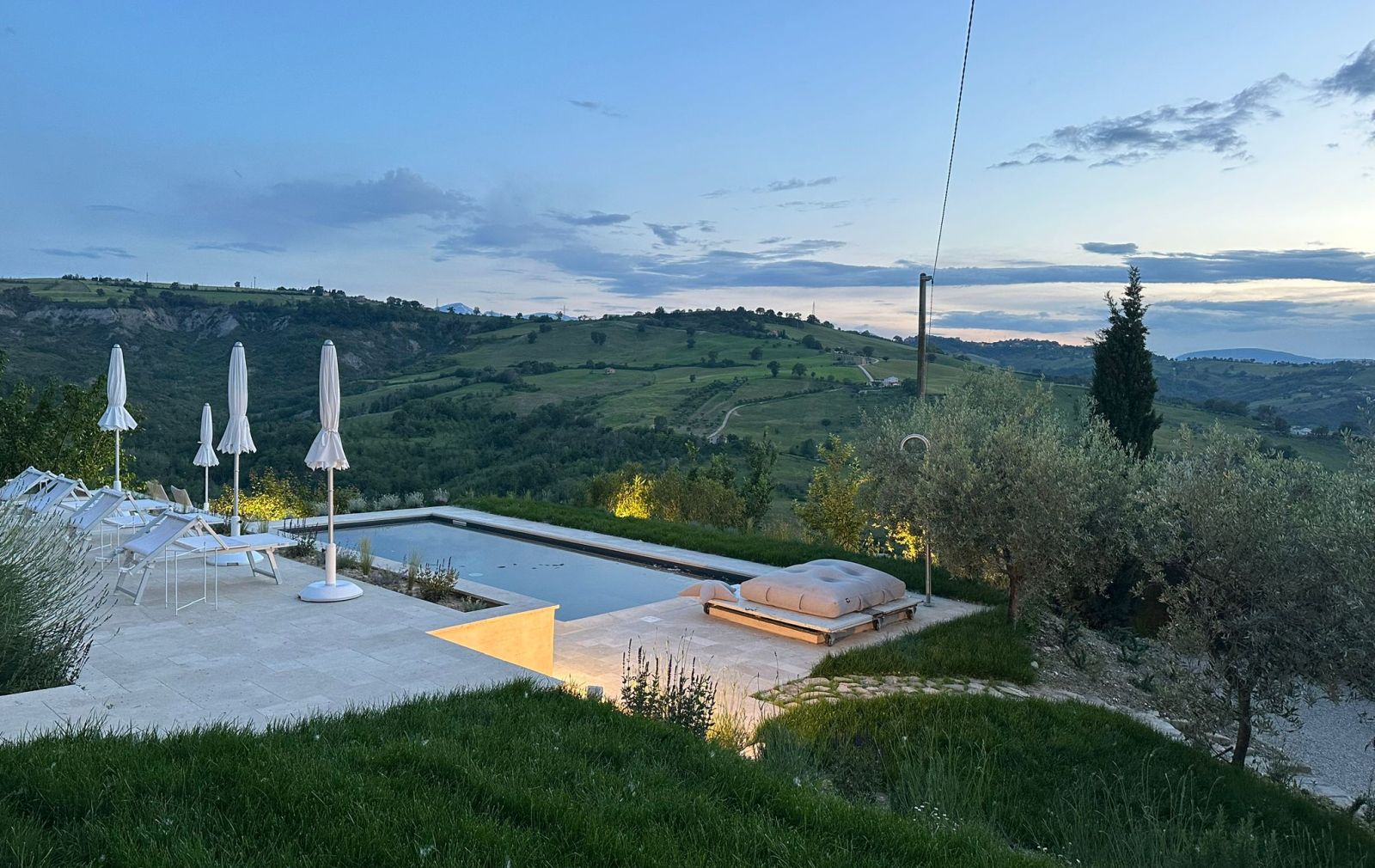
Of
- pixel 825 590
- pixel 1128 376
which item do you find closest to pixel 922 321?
pixel 1128 376

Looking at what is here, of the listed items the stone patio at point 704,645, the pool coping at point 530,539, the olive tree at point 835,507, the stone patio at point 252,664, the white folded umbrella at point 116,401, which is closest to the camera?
the stone patio at point 252,664

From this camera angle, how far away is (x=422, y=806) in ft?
9.26

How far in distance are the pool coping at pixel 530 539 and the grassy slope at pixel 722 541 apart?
165mm

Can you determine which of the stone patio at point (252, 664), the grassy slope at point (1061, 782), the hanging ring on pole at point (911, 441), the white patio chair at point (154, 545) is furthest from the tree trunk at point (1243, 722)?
the white patio chair at point (154, 545)

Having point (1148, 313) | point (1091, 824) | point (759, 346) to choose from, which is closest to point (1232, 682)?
point (1091, 824)

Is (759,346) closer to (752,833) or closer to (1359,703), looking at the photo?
(1359,703)

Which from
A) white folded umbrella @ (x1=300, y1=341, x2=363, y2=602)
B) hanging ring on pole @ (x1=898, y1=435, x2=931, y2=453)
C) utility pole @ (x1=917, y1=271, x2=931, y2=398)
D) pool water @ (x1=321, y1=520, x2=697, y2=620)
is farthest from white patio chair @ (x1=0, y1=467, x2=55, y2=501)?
utility pole @ (x1=917, y1=271, x2=931, y2=398)

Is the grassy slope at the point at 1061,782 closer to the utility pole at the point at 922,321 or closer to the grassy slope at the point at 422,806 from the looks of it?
the grassy slope at the point at 422,806

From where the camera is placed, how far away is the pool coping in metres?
7.68

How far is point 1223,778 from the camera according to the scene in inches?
191

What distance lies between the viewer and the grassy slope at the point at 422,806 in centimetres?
250

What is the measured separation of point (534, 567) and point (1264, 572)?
27.9 ft

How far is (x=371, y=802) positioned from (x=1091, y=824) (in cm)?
330

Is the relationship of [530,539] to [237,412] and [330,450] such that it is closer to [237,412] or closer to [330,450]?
[237,412]
